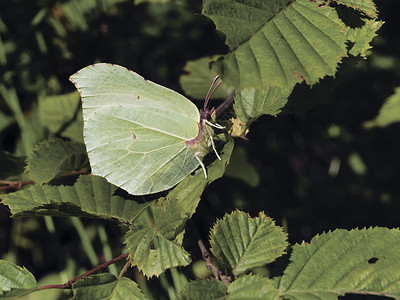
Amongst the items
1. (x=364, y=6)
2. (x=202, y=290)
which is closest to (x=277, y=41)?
(x=364, y=6)

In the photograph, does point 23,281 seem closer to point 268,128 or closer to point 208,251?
point 208,251

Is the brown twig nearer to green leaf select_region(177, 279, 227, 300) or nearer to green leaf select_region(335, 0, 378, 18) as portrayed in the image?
green leaf select_region(177, 279, 227, 300)

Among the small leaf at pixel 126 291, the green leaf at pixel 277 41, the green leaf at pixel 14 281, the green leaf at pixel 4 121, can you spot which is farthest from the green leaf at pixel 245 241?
the green leaf at pixel 4 121

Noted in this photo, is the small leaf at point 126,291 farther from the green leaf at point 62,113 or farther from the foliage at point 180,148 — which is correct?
the green leaf at point 62,113

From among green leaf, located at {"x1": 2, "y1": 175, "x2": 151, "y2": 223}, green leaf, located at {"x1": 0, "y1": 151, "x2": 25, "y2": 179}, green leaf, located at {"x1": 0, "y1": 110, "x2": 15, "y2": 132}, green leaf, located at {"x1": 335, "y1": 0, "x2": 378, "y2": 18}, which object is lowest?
green leaf, located at {"x1": 0, "y1": 110, "x2": 15, "y2": 132}

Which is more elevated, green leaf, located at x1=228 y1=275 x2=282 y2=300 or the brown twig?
green leaf, located at x1=228 y1=275 x2=282 y2=300

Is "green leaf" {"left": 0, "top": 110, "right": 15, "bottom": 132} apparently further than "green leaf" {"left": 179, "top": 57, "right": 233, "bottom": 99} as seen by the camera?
Yes

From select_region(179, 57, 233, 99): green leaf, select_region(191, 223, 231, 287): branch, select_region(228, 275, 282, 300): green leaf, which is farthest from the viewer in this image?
select_region(179, 57, 233, 99): green leaf

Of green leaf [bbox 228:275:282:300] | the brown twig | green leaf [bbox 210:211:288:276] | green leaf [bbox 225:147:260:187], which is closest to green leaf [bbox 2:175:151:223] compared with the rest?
the brown twig
